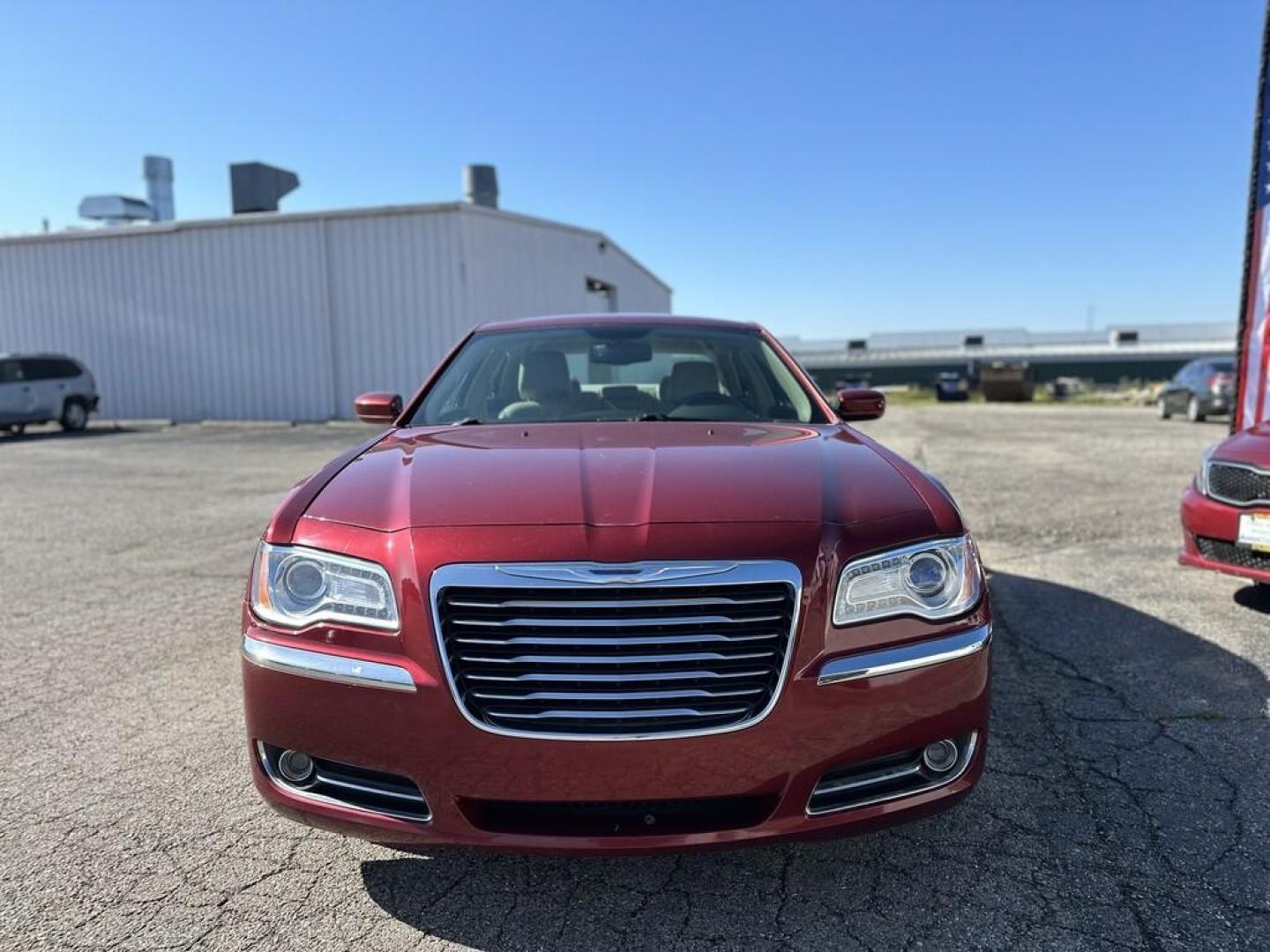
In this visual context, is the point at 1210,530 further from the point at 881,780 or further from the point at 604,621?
the point at 604,621

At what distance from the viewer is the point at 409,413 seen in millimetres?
3416

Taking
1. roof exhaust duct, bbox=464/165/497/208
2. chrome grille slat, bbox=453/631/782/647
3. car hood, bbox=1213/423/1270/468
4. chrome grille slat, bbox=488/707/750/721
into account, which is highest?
roof exhaust duct, bbox=464/165/497/208

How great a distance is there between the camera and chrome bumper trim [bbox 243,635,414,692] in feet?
6.26

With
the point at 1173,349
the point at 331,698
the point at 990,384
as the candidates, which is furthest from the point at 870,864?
the point at 1173,349

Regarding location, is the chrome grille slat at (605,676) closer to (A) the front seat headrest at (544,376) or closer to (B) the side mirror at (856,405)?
(A) the front seat headrest at (544,376)

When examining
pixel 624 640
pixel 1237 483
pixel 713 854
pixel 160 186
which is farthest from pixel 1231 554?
pixel 160 186

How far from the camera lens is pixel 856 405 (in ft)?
11.6

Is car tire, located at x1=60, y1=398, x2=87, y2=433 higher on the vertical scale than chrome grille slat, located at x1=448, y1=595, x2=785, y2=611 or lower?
lower

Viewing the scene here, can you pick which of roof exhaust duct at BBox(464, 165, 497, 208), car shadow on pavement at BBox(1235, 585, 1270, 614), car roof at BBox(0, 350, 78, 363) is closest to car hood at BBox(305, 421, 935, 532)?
car shadow on pavement at BBox(1235, 585, 1270, 614)

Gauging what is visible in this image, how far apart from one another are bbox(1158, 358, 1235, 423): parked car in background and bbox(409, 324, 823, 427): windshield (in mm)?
17765

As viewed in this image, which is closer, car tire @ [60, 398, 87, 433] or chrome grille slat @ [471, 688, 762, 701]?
chrome grille slat @ [471, 688, 762, 701]

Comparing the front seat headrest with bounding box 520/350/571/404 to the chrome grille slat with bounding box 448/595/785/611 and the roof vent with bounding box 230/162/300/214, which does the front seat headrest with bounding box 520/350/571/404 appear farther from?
the roof vent with bounding box 230/162/300/214

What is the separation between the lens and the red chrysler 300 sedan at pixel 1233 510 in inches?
167

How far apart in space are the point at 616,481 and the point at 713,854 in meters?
1.04
